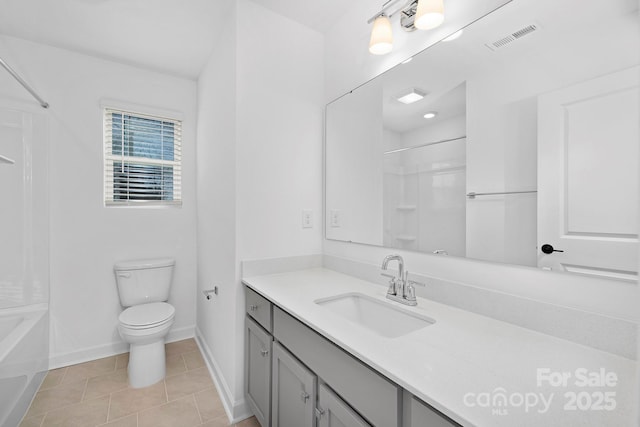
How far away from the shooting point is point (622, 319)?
796 mm

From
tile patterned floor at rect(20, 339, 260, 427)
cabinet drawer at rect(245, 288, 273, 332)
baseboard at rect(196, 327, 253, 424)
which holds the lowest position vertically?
tile patterned floor at rect(20, 339, 260, 427)

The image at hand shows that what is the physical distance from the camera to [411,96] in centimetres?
143

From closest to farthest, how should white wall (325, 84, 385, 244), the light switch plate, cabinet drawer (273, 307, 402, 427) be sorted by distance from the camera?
cabinet drawer (273, 307, 402, 427)
white wall (325, 84, 385, 244)
the light switch plate

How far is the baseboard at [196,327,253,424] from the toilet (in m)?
0.35

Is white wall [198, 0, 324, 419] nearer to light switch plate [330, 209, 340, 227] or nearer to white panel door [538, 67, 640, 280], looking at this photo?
light switch plate [330, 209, 340, 227]

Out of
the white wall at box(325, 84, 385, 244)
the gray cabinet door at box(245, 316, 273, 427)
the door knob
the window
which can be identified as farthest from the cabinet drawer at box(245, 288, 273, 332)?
the window

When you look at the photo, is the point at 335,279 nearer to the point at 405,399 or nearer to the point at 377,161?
the point at 377,161

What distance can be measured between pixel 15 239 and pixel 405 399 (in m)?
2.61

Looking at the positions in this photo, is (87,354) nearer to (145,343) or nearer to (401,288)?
(145,343)

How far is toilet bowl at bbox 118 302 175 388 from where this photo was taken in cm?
195

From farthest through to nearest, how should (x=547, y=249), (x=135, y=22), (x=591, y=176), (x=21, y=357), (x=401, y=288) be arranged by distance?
(x=135, y=22)
(x=21, y=357)
(x=401, y=288)
(x=547, y=249)
(x=591, y=176)

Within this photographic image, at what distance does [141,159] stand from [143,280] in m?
1.07

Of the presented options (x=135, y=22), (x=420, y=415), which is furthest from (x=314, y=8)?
(x=420, y=415)

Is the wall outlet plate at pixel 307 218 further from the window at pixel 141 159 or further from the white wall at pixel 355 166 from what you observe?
the window at pixel 141 159
